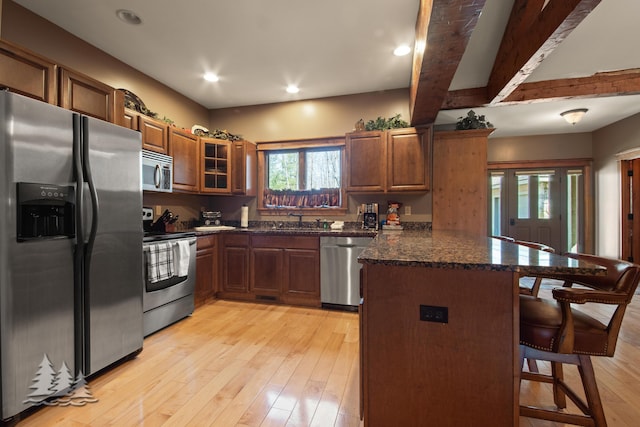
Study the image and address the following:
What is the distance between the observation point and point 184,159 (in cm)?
348

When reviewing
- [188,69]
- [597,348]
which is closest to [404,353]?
[597,348]

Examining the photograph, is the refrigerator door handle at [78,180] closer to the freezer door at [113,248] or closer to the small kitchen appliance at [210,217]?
the freezer door at [113,248]

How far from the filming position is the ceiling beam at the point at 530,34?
6.03 feet

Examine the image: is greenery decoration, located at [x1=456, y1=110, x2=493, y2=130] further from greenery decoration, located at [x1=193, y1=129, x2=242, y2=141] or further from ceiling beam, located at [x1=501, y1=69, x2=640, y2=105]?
greenery decoration, located at [x1=193, y1=129, x2=242, y2=141]

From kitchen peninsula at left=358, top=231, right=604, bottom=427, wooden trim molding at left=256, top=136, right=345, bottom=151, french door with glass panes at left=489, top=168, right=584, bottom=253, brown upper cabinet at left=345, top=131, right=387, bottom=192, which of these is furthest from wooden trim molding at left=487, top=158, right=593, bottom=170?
kitchen peninsula at left=358, top=231, right=604, bottom=427

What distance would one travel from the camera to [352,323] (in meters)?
2.93

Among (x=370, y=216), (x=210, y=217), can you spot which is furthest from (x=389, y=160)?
(x=210, y=217)

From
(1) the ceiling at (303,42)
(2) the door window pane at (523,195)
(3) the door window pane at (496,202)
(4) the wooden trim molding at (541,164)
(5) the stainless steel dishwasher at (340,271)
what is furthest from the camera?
(3) the door window pane at (496,202)

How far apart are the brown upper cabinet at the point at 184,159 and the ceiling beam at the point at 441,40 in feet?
8.82

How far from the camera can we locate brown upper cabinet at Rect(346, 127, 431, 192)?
3.44 m

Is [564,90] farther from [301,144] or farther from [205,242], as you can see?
[205,242]

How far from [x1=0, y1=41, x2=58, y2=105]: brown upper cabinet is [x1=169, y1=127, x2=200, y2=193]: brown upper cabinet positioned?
1310 mm

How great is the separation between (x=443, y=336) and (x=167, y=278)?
2463 mm

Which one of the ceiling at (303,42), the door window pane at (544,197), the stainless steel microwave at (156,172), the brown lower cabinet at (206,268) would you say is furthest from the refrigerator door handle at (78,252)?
the door window pane at (544,197)
